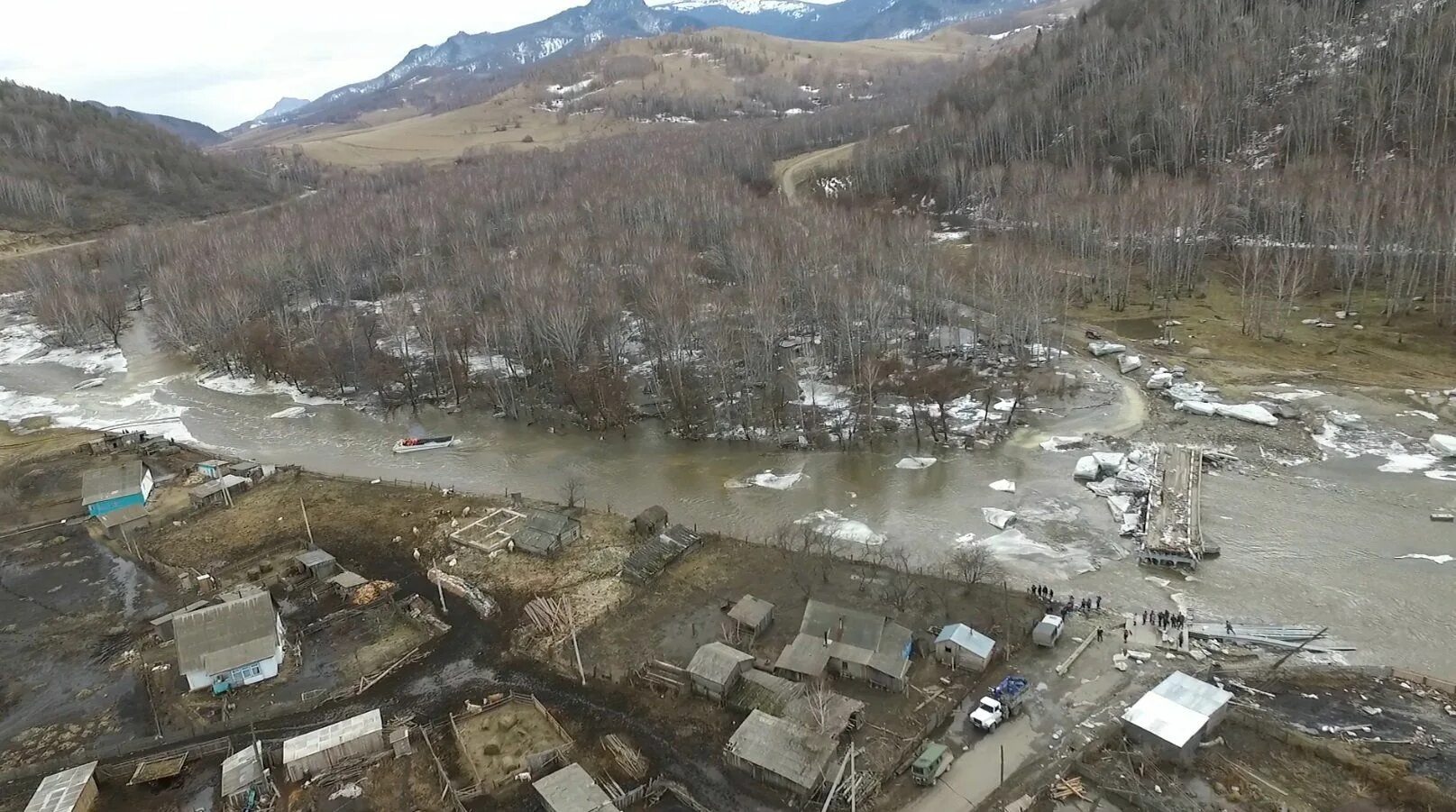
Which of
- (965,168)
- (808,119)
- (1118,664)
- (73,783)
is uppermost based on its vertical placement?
(808,119)

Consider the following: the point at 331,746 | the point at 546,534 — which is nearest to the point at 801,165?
the point at 546,534

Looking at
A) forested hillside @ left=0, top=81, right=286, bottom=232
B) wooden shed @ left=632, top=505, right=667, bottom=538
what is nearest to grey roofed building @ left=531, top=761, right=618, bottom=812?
wooden shed @ left=632, top=505, right=667, bottom=538

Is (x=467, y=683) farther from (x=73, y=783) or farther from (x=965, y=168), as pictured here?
(x=965, y=168)

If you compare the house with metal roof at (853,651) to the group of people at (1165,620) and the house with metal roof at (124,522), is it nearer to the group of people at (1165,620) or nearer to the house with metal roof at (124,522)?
the group of people at (1165,620)

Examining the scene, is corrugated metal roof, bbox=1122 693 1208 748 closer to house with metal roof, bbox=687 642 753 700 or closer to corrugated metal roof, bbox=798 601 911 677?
corrugated metal roof, bbox=798 601 911 677

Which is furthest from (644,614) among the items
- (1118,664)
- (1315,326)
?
(1315,326)

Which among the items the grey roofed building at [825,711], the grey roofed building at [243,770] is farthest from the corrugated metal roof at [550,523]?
the grey roofed building at [825,711]
